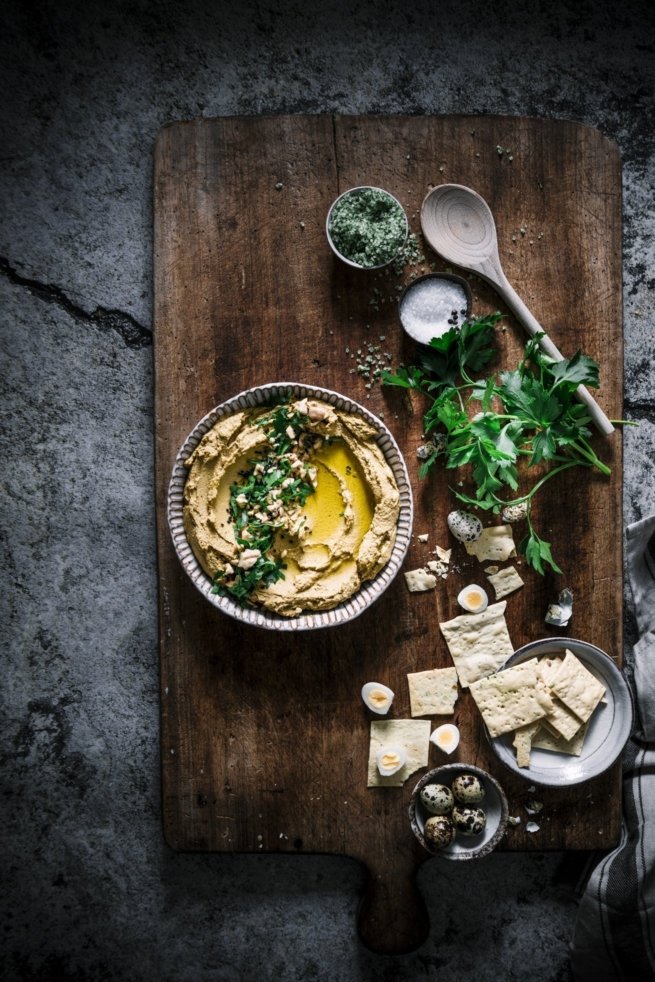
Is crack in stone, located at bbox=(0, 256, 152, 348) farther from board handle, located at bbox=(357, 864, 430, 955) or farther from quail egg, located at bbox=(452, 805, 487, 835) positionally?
board handle, located at bbox=(357, 864, 430, 955)

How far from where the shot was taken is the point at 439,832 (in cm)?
308

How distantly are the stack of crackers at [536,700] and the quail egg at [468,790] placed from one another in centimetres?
23

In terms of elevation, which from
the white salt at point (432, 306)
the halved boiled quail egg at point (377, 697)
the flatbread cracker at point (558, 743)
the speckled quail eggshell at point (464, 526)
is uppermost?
the white salt at point (432, 306)

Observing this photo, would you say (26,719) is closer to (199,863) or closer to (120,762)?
(120,762)

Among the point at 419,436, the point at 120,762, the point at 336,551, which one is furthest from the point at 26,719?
the point at 419,436

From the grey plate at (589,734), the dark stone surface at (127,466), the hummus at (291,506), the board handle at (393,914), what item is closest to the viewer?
the hummus at (291,506)

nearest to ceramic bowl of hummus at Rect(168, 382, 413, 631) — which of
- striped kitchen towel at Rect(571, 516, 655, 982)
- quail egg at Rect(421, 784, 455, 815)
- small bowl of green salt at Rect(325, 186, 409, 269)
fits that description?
small bowl of green salt at Rect(325, 186, 409, 269)

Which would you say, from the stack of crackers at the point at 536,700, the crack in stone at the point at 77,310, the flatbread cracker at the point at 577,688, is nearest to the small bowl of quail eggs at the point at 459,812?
the stack of crackers at the point at 536,700

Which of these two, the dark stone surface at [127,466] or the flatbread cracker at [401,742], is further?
the dark stone surface at [127,466]

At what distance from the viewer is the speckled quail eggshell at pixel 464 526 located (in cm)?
326

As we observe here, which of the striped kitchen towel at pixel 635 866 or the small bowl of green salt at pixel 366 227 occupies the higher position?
the small bowl of green salt at pixel 366 227

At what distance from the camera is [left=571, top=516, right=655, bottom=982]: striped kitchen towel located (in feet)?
10.8

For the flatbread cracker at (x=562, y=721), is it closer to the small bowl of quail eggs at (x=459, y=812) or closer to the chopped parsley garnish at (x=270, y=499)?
the small bowl of quail eggs at (x=459, y=812)

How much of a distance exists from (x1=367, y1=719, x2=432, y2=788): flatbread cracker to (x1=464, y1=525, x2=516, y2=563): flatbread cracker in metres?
0.85
